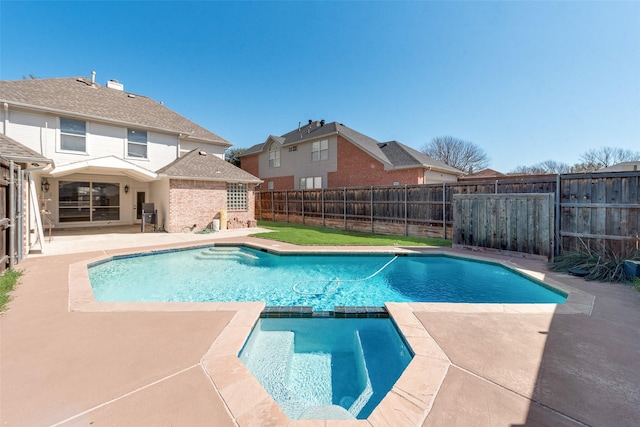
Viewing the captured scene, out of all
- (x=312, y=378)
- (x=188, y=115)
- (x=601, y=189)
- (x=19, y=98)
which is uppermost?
(x=188, y=115)

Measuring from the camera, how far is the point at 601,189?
7465 millimetres

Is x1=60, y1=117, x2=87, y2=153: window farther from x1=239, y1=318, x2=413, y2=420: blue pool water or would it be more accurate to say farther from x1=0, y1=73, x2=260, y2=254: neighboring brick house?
x1=239, y1=318, x2=413, y2=420: blue pool water

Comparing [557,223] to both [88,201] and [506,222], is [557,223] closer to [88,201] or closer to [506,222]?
[506,222]

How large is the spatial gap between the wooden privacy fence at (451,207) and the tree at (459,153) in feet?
117

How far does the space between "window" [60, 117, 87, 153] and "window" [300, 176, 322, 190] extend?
1344 cm

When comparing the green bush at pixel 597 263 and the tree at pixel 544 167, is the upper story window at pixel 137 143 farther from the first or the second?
the tree at pixel 544 167

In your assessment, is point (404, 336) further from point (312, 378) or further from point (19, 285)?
point (19, 285)

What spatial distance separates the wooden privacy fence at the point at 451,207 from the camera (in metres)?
7.15

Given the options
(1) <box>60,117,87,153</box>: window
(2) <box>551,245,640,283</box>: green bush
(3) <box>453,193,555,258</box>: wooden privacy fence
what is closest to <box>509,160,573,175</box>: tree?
(3) <box>453,193,555,258</box>: wooden privacy fence

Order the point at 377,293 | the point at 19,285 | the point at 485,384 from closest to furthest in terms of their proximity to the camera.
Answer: the point at 485,384, the point at 19,285, the point at 377,293

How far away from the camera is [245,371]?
2740mm

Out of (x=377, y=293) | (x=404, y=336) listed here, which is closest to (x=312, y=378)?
(x=404, y=336)

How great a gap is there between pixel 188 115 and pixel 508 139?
32.7 m

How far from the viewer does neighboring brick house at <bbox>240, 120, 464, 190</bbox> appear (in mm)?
17875
